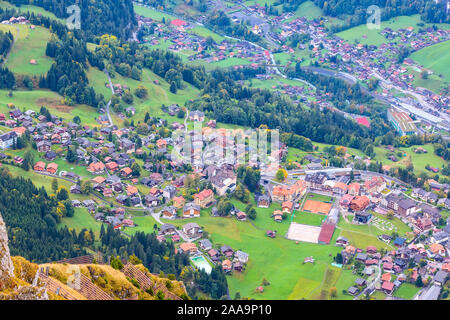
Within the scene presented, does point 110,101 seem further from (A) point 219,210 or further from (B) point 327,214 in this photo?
(B) point 327,214

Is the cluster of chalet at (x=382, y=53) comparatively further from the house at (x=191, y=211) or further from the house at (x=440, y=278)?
the house at (x=440, y=278)

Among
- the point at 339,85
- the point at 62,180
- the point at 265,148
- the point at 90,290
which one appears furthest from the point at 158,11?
the point at 90,290

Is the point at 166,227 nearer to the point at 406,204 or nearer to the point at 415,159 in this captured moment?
the point at 406,204

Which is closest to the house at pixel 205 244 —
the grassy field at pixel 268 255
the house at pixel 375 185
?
the grassy field at pixel 268 255

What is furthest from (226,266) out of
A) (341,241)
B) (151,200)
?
(151,200)

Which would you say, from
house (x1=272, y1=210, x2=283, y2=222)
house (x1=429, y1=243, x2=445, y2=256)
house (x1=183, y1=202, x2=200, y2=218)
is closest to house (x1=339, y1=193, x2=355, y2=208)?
house (x1=272, y1=210, x2=283, y2=222)

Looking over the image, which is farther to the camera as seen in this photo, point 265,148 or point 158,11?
point 158,11
